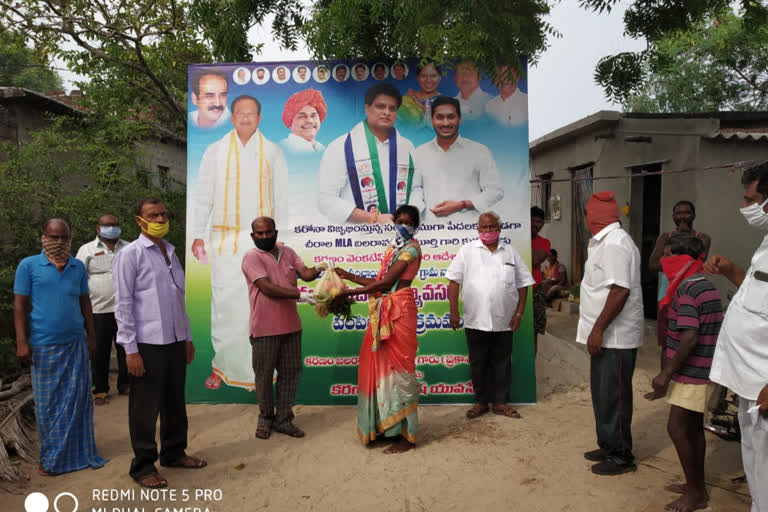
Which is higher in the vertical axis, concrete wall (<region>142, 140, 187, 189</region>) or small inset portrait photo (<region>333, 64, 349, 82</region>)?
concrete wall (<region>142, 140, 187, 189</region>)

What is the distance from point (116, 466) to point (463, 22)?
422cm

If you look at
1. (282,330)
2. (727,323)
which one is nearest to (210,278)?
(282,330)

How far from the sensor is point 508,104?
550 centimetres

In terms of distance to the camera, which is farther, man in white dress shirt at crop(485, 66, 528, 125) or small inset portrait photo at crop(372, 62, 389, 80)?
small inset portrait photo at crop(372, 62, 389, 80)

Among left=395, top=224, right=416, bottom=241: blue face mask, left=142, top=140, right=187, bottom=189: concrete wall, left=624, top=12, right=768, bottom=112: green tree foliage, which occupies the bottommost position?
left=395, top=224, right=416, bottom=241: blue face mask

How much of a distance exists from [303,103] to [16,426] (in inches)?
148

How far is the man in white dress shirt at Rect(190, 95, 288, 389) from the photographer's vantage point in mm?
5699

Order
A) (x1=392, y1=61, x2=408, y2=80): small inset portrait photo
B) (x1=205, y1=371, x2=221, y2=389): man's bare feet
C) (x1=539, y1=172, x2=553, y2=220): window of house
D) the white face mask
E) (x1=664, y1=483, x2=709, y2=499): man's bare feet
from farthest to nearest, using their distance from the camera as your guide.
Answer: (x1=539, y1=172, x2=553, y2=220): window of house, (x1=205, y1=371, x2=221, y2=389): man's bare feet, (x1=392, y1=61, x2=408, y2=80): small inset portrait photo, (x1=664, y1=483, x2=709, y2=499): man's bare feet, the white face mask

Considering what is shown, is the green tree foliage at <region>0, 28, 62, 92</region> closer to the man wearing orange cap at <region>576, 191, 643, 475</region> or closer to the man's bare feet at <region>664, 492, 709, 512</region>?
the man wearing orange cap at <region>576, 191, 643, 475</region>

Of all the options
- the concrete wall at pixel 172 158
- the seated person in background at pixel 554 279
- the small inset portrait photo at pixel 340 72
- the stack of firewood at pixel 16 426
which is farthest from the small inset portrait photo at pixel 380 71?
the concrete wall at pixel 172 158

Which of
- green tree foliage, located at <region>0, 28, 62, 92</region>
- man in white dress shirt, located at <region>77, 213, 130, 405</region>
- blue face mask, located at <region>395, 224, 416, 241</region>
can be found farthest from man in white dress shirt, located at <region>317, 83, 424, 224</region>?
green tree foliage, located at <region>0, 28, 62, 92</region>

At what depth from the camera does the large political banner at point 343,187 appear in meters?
5.54

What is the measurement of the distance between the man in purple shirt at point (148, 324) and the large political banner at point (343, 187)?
165 centimetres

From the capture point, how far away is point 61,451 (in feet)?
13.8
